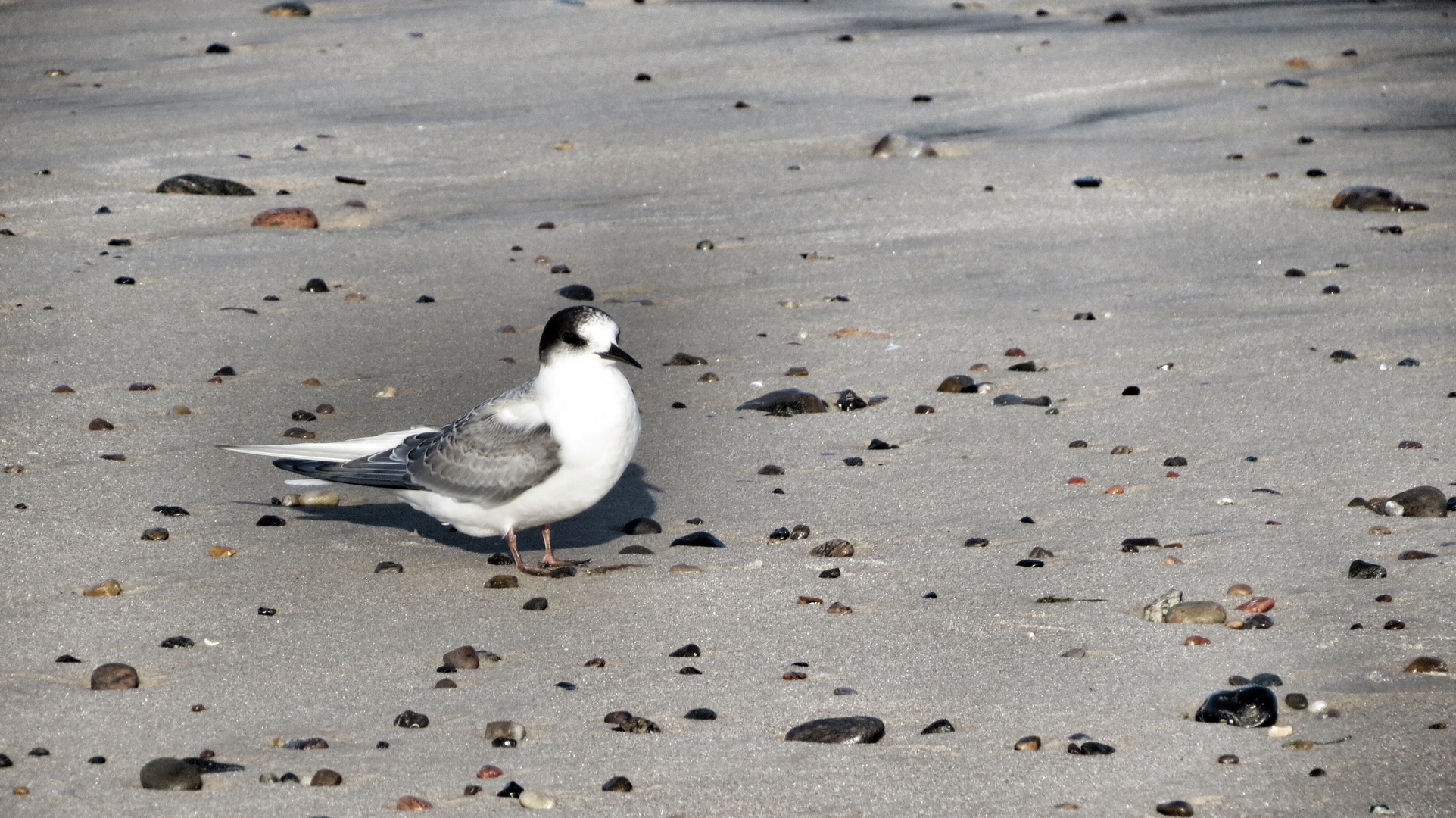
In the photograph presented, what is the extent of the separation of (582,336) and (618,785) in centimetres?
179

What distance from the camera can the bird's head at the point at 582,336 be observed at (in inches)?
182

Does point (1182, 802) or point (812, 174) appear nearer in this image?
point (1182, 802)

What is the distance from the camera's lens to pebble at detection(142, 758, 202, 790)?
304cm

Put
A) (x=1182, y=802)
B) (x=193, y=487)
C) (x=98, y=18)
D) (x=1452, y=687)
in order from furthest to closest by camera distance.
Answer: (x=98, y=18)
(x=193, y=487)
(x=1452, y=687)
(x=1182, y=802)

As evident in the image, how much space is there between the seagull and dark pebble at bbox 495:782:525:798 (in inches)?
62.6

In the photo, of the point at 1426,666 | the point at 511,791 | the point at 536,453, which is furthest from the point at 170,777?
the point at 1426,666

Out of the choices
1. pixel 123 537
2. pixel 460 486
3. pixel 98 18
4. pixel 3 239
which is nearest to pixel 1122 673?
pixel 460 486

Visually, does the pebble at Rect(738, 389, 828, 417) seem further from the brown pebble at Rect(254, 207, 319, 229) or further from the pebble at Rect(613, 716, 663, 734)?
the brown pebble at Rect(254, 207, 319, 229)

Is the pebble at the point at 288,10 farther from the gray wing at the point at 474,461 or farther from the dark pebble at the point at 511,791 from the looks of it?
the dark pebble at the point at 511,791

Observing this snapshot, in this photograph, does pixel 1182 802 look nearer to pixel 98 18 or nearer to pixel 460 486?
pixel 460 486

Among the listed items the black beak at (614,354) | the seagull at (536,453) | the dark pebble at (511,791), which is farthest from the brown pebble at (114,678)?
the black beak at (614,354)

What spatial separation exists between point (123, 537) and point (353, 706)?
1357mm

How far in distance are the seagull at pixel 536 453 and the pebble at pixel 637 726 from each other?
1270 millimetres

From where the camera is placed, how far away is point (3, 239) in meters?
7.32
